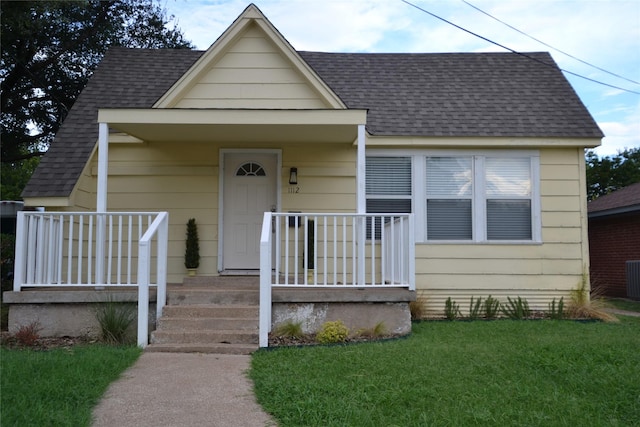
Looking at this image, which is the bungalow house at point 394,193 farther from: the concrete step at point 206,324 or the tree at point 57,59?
the tree at point 57,59

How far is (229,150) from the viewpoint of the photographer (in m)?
9.28

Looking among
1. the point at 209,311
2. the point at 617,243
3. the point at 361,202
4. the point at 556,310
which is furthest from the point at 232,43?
the point at 617,243

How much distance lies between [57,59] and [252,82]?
31.8ft

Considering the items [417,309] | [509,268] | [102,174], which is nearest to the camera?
[102,174]

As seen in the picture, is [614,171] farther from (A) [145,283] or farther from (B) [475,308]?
(A) [145,283]

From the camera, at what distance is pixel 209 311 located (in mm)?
6824

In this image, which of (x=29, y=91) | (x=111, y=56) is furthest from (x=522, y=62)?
(x=29, y=91)

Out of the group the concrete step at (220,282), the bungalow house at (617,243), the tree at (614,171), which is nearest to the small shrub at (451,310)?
the concrete step at (220,282)

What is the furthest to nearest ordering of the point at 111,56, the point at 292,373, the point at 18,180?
the point at 18,180
the point at 111,56
the point at 292,373

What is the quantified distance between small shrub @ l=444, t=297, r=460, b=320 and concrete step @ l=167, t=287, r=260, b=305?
3.39 meters

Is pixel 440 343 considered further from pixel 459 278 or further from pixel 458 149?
pixel 458 149

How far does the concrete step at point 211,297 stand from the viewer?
711cm

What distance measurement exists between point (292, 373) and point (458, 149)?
5.62m

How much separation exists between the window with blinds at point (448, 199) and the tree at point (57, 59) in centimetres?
1045
